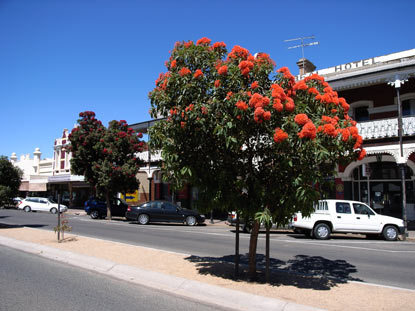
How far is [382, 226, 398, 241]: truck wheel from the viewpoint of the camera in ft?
47.1

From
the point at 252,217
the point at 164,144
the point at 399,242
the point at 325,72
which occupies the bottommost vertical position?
the point at 399,242

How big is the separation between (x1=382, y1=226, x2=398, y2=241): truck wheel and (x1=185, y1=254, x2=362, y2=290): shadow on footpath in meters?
6.36

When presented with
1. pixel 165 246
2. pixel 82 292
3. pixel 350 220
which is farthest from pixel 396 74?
pixel 82 292

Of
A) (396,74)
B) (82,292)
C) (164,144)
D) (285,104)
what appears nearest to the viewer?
(285,104)

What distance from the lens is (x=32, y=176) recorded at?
45.4 metres

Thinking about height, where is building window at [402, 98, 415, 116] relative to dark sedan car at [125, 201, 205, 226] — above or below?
above

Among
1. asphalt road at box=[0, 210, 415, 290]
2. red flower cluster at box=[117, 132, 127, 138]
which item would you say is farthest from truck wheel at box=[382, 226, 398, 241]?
red flower cluster at box=[117, 132, 127, 138]

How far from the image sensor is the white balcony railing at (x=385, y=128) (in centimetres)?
1719

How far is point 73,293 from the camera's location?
5902 mm

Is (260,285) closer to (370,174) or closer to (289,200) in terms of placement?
(289,200)

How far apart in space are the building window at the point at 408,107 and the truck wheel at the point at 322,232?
31.0 feet

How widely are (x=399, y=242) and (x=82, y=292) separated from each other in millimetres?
12859

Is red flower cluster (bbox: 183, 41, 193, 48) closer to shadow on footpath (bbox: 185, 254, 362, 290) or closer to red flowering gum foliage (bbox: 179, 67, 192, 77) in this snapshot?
red flowering gum foliage (bbox: 179, 67, 192, 77)

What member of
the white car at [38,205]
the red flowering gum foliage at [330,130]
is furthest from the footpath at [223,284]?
the white car at [38,205]
